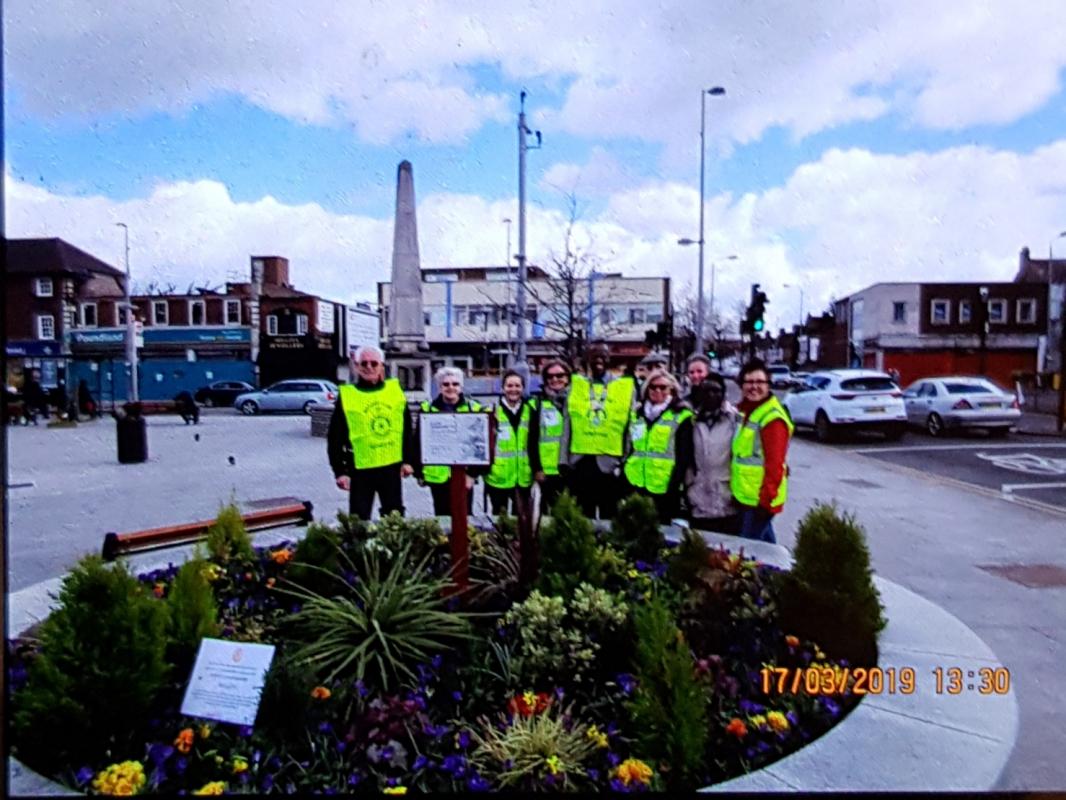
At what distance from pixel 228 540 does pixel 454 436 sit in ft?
4.70

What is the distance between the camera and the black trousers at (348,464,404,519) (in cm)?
443

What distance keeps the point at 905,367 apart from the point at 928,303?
0.75 meters

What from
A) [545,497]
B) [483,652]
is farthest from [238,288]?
[545,497]

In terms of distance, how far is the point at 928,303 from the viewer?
3115 millimetres

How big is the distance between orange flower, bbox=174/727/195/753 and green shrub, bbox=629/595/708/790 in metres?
1.28

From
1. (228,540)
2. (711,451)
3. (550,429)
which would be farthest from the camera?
(550,429)

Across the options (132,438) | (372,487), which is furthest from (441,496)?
(132,438)

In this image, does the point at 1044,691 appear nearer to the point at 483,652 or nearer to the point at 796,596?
the point at 796,596

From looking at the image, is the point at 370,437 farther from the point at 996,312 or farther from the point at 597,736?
the point at 996,312

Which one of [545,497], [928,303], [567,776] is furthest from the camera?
[545,497]

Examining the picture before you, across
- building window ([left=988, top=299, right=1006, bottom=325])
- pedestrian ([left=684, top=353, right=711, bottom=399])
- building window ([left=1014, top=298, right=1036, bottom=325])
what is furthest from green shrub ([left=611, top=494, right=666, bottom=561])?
building window ([left=1014, top=298, right=1036, bottom=325])

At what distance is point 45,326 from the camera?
2656mm

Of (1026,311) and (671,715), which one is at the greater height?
(1026,311)

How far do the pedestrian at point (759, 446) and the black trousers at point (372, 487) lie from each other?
6.45 ft
